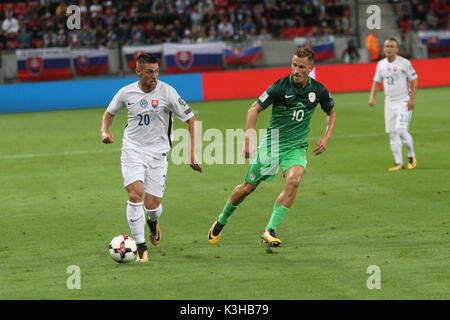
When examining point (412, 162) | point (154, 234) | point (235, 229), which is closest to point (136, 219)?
point (154, 234)

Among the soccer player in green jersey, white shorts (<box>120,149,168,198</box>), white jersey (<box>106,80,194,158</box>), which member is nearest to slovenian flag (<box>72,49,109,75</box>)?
the soccer player in green jersey

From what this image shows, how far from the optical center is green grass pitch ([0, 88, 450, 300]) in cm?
699

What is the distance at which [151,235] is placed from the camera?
891cm

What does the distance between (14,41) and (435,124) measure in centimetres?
1853

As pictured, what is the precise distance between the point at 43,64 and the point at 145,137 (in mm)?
22602

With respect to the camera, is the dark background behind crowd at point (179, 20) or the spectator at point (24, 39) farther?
the dark background behind crowd at point (179, 20)

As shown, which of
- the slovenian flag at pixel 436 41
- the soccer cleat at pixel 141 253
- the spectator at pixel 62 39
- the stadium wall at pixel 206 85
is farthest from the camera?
the slovenian flag at pixel 436 41

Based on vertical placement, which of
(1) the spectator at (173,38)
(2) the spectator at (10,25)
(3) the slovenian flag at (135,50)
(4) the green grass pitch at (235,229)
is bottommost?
(4) the green grass pitch at (235,229)

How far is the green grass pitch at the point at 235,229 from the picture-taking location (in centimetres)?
699

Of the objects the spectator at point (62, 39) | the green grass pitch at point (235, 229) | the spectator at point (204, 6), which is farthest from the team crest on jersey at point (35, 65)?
the green grass pitch at point (235, 229)

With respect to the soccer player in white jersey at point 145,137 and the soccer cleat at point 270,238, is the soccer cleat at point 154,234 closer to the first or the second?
the soccer player in white jersey at point 145,137

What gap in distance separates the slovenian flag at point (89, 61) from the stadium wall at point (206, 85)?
7.50 ft

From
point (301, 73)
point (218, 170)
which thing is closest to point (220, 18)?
point (218, 170)

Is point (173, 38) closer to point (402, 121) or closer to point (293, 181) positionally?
point (402, 121)
